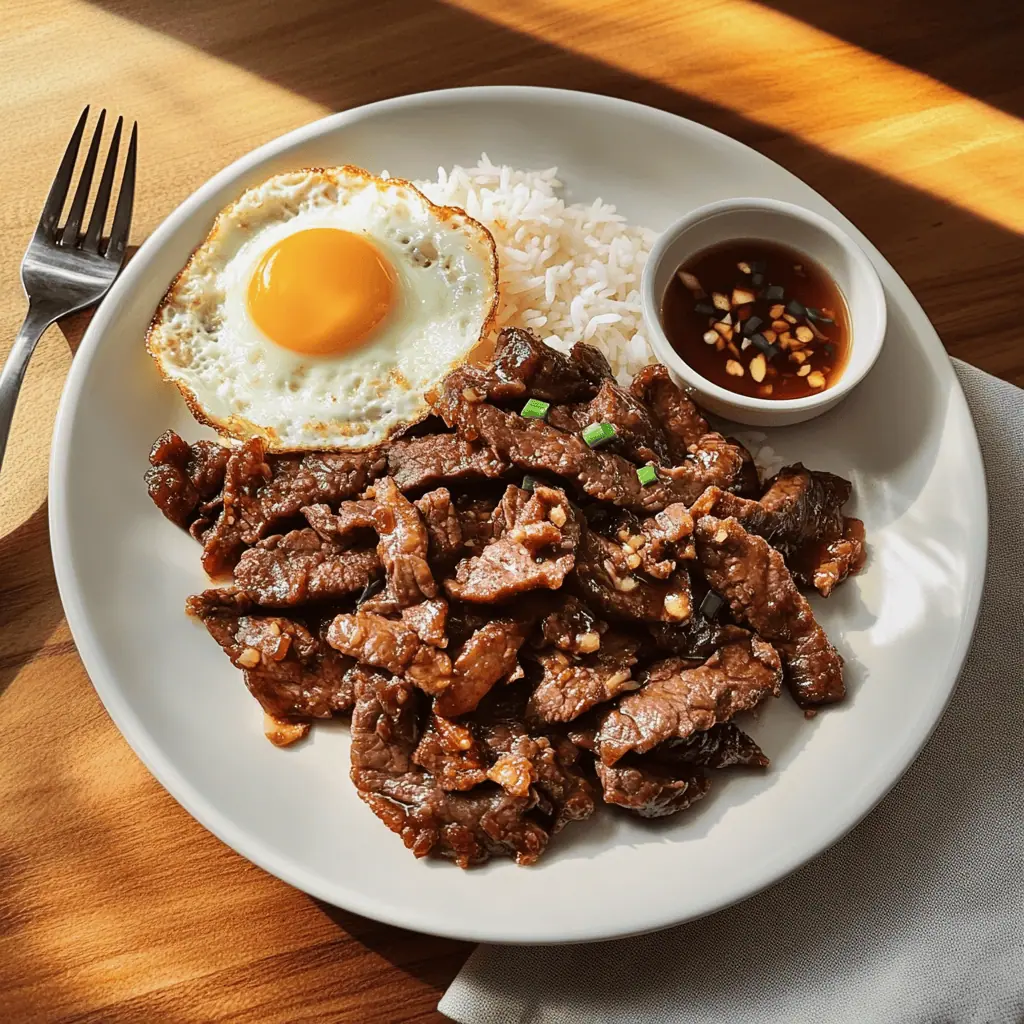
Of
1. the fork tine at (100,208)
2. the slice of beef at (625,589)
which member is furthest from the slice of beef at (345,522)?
the fork tine at (100,208)

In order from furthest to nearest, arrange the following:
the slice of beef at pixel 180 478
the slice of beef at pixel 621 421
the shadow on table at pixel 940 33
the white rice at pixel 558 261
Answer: the shadow on table at pixel 940 33, the white rice at pixel 558 261, the slice of beef at pixel 180 478, the slice of beef at pixel 621 421

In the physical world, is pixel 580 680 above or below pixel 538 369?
below

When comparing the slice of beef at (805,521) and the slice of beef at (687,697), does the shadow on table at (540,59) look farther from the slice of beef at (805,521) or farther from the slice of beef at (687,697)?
the slice of beef at (687,697)

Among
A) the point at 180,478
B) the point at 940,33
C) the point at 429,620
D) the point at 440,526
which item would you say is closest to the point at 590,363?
the point at 440,526

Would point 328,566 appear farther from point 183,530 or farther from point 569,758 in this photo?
point 569,758

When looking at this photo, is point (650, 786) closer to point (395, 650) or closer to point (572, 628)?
point (572, 628)

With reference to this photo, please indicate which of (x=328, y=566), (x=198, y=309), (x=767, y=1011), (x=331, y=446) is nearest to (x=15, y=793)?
(x=328, y=566)
